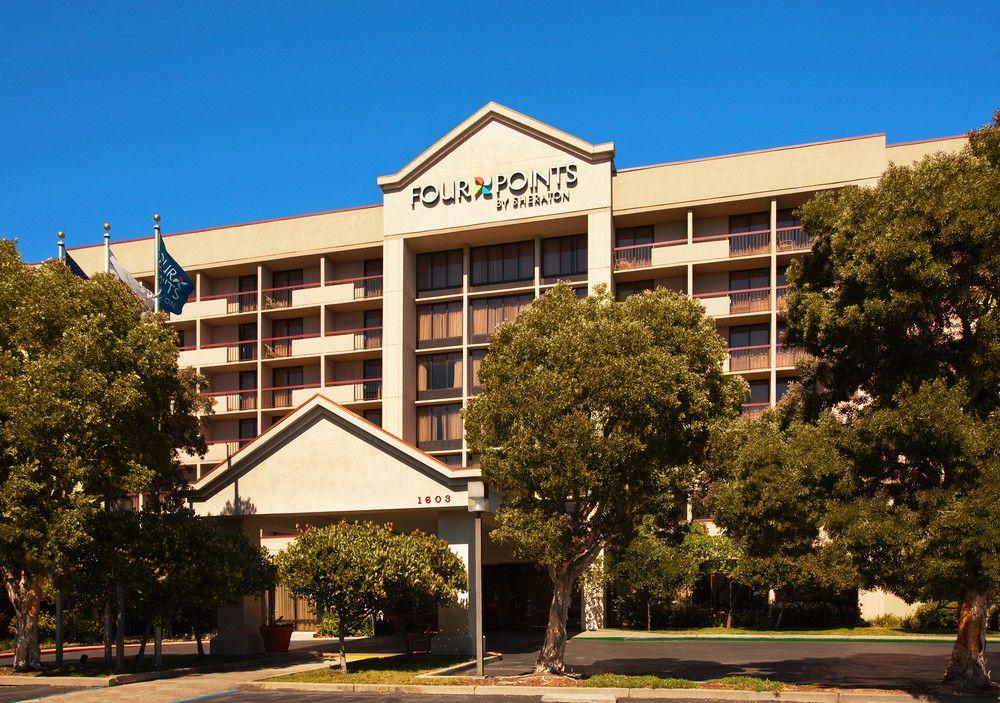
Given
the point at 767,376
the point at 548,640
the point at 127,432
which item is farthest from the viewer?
the point at 767,376

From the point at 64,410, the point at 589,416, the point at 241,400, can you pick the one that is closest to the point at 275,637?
the point at 64,410

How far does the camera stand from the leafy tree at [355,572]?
82.0 feet

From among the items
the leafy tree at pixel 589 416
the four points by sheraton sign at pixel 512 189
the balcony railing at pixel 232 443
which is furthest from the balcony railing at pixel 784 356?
the balcony railing at pixel 232 443

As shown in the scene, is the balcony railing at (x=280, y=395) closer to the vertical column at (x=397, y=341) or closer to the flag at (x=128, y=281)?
the vertical column at (x=397, y=341)

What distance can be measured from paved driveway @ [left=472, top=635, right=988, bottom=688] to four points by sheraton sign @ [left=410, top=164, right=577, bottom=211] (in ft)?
71.3

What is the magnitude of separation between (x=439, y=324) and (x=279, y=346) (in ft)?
32.2

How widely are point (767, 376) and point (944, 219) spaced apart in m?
28.8

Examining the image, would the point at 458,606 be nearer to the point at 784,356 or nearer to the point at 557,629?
the point at 557,629

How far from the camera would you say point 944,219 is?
2033 centimetres

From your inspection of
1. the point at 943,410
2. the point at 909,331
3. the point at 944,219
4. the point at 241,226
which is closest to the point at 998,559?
the point at 943,410

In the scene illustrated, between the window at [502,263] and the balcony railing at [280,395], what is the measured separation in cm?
1118

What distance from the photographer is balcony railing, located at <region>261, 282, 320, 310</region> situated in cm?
5675

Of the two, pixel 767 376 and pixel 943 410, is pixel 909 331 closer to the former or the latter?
pixel 943 410

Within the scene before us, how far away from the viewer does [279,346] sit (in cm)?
5734
